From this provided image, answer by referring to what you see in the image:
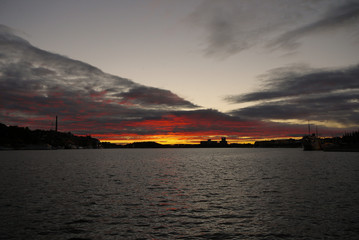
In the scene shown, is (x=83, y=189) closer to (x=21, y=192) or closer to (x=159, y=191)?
(x=21, y=192)

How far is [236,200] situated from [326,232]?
632 inches

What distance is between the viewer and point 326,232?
78.2 feet

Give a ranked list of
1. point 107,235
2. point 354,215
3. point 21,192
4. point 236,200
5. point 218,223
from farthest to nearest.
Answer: point 21,192 < point 236,200 < point 354,215 < point 218,223 < point 107,235

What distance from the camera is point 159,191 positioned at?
47.5 metres

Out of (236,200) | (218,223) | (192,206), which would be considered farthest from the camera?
(236,200)

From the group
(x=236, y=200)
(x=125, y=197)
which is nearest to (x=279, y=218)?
(x=236, y=200)

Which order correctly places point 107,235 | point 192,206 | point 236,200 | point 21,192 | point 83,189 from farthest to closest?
1. point 83,189
2. point 21,192
3. point 236,200
4. point 192,206
5. point 107,235

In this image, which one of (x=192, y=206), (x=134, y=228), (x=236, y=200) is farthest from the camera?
(x=236, y=200)

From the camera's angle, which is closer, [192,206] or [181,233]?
[181,233]

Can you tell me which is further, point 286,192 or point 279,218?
point 286,192

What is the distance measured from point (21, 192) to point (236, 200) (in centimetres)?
3467

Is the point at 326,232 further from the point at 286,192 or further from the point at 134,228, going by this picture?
the point at 286,192

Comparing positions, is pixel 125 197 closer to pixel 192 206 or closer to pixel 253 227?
pixel 192 206

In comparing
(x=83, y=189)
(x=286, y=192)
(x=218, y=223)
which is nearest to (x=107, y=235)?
(x=218, y=223)
